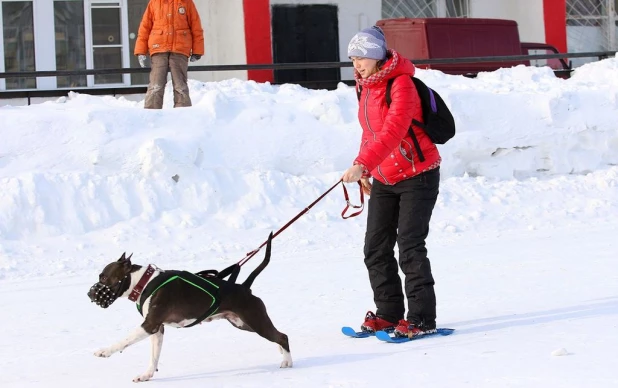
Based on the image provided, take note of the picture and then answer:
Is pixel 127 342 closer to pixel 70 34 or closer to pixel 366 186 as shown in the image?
pixel 366 186

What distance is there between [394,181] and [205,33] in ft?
49.4

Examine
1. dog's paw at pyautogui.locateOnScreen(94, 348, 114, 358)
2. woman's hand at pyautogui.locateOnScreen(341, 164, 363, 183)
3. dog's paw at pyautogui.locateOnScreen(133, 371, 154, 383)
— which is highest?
woman's hand at pyautogui.locateOnScreen(341, 164, 363, 183)

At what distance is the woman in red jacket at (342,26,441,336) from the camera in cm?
569

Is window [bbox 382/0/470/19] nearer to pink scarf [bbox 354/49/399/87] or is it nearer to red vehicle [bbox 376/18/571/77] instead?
red vehicle [bbox 376/18/571/77]

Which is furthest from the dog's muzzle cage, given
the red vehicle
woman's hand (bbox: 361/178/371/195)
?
the red vehicle

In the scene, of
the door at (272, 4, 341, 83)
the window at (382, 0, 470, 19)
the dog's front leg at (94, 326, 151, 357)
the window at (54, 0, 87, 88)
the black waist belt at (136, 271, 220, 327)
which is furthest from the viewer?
the window at (382, 0, 470, 19)

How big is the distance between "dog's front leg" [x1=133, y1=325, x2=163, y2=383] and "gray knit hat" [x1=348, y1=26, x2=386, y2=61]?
6.15 ft

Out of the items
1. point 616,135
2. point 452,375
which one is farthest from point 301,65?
point 452,375

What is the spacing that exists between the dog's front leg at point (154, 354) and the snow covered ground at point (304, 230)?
69 millimetres

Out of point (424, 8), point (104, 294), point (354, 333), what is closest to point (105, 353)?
point (104, 294)

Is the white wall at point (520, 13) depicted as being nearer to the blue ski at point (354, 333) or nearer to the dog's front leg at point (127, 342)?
the blue ski at point (354, 333)

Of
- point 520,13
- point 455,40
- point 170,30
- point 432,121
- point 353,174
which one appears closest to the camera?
point 353,174

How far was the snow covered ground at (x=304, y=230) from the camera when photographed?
553 centimetres

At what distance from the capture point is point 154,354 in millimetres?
5094
